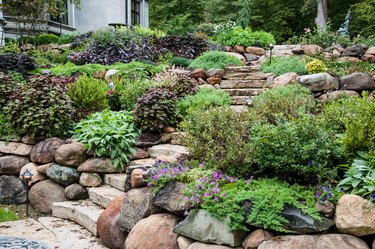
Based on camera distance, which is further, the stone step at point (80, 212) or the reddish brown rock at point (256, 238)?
the stone step at point (80, 212)

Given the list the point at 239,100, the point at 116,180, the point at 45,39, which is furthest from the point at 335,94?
the point at 45,39

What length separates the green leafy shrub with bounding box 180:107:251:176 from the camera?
420 centimetres

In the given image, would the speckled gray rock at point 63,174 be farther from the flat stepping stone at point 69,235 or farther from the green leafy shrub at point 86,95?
the green leafy shrub at point 86,95

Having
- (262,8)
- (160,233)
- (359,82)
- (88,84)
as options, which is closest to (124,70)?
(88,84)

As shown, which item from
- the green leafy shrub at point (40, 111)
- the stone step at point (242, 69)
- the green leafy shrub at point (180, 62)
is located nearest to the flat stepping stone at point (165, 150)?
the green leafy shrub at point (40, 111)

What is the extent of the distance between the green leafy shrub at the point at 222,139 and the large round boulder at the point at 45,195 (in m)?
2.34

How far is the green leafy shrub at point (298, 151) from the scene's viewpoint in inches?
147

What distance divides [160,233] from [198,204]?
55 cm

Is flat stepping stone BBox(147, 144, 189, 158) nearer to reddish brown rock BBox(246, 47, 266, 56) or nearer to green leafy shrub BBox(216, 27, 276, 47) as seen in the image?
reddish brown rock BBox(246, 47, 266, 56)

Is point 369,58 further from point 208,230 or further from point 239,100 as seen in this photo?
point 208,230

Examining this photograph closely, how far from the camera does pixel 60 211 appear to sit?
5.52 metres

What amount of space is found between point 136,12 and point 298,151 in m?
23.6

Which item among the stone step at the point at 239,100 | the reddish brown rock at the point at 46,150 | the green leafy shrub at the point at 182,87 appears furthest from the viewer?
the stone step at the point at 239,100

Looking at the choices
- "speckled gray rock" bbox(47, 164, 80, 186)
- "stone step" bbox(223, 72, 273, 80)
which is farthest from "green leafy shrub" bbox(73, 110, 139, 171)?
"stone step" bbox(223, 72, 273, 80)
